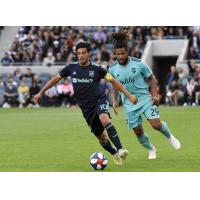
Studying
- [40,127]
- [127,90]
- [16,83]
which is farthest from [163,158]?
[16,83]

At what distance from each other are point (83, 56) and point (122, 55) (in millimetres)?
1137

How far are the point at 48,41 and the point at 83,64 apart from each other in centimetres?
2826

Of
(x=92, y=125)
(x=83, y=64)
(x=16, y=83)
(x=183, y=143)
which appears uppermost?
(x=83, y=64)

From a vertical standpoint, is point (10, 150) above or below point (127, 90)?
below

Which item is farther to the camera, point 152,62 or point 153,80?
point 152,62

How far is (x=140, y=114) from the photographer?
47.4 ft

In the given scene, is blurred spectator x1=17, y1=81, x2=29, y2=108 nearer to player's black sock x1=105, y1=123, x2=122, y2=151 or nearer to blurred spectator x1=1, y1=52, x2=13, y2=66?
blurred spectator x1=1, y1=52, x2=13, y2=66

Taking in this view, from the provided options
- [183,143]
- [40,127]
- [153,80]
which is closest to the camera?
[153,80]

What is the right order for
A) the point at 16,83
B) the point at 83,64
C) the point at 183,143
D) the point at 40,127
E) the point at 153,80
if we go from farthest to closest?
1. the point at 16,83
2. the point at 40,127
3. the point at 183,143
4. the point at 153,80
5. the point at 83,64

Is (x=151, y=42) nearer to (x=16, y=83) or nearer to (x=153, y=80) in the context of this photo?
(x=16, y=83)

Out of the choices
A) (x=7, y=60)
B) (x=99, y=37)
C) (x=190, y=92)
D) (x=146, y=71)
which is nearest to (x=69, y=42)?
(x=99, y=37)

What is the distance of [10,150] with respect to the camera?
16.8 meters

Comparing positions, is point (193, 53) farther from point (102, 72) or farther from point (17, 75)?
point (102, 72)

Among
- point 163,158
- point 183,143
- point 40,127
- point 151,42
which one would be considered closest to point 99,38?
point 151,42
